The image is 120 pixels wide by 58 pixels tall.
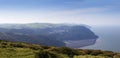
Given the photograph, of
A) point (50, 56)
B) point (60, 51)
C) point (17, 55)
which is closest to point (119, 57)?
point (60, 51)

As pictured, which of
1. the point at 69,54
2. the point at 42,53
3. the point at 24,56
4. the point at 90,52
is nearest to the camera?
the point at 42,53

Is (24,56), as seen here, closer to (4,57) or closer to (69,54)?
(4,57)

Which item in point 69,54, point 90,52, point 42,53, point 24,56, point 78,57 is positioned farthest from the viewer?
point 90,52

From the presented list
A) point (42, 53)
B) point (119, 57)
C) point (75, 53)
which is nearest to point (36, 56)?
point (42, 53)

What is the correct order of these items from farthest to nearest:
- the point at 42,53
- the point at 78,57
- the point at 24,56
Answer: the point at 78,57 → the point at 24,56 → the point at 42,53

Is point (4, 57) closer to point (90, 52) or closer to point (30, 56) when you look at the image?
point (30, 56)

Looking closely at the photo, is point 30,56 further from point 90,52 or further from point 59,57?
point 90,52

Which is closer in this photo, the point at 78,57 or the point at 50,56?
the point at 50,56

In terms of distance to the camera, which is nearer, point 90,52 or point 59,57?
point 59,57

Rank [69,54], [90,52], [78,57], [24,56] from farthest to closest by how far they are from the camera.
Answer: [90,52] < [69,54] < [78,57] < [24,56]
